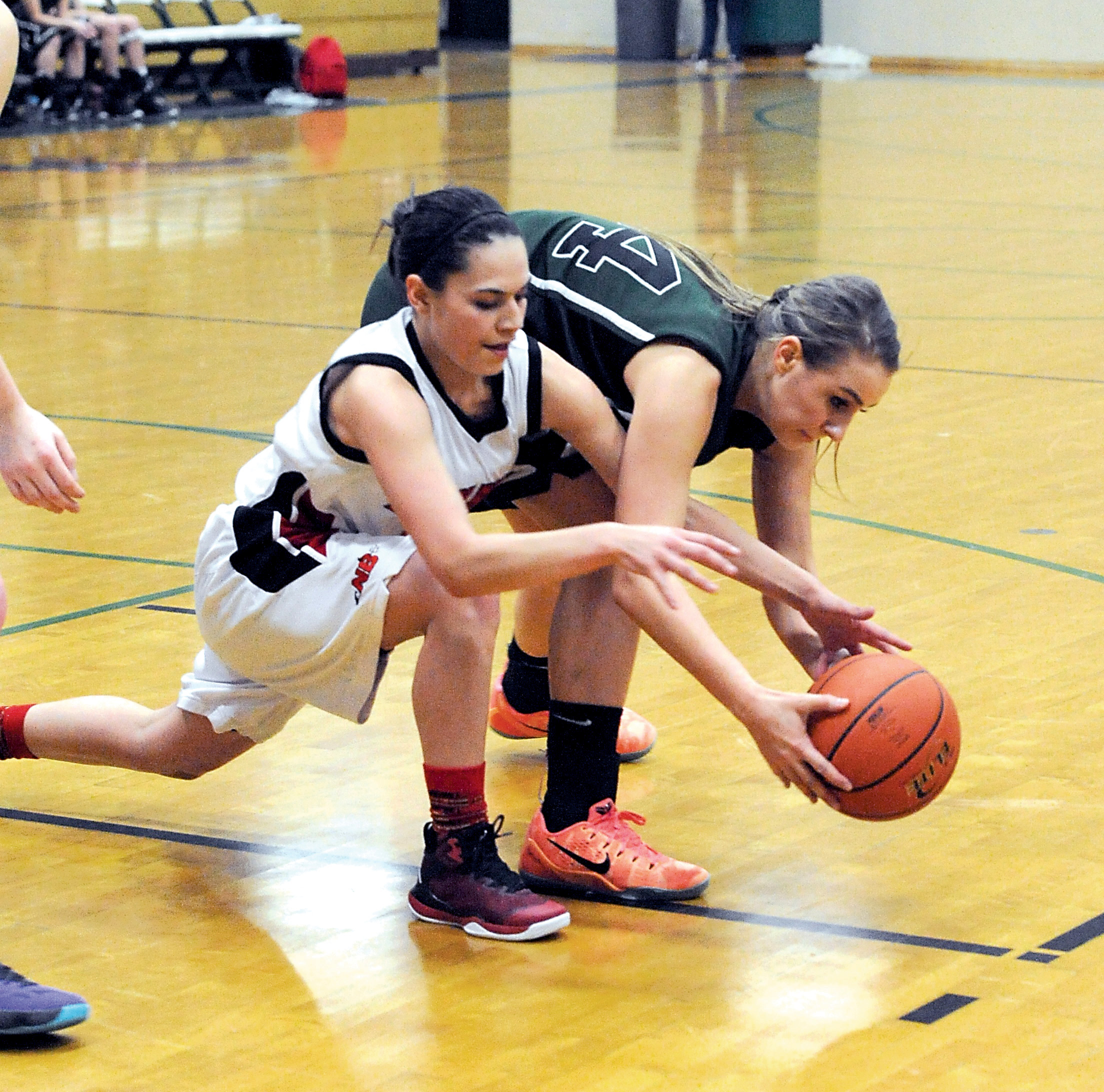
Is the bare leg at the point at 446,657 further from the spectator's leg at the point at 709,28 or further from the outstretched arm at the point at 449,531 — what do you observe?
the spectator's leg at the point at 709,28

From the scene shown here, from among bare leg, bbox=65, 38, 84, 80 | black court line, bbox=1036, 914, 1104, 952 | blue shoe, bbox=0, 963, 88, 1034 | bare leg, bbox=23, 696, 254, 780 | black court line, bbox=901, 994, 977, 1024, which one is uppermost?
bare leg, bbox=65, 38, 84, 80

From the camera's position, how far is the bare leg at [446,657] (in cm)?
251

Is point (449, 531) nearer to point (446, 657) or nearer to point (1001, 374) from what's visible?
point (446, 657)

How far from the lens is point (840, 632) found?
2764mm

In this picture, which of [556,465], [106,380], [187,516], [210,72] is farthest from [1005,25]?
[556,465]

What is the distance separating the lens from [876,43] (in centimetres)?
1975

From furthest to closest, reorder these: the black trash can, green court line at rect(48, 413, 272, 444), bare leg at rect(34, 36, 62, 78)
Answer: the black trash can < bare leg at rect(34, 36, 62, 78) < green court line at rect(48, 413, 272, 444)

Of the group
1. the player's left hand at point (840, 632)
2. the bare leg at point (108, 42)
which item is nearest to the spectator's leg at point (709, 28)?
the bare leg at point (108, 42)

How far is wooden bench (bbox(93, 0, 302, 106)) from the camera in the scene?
49.0ft

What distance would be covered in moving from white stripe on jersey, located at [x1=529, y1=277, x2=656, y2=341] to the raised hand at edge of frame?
504 mm

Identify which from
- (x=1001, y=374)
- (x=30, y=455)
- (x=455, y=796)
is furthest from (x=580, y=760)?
→ (x=1001, y=374)

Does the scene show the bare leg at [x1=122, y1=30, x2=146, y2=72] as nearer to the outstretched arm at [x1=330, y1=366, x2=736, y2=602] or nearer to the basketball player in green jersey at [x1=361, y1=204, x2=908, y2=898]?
the basketball player in green jersey at [x1=361, y1=204, x2=908, y2=898]

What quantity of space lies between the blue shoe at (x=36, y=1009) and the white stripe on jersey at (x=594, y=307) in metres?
1.11

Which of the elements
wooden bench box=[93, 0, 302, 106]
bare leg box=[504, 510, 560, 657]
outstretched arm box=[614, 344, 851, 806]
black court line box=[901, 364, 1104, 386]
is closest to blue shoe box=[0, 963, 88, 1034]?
outstretched arm box=[614, 344, 851, 806]
